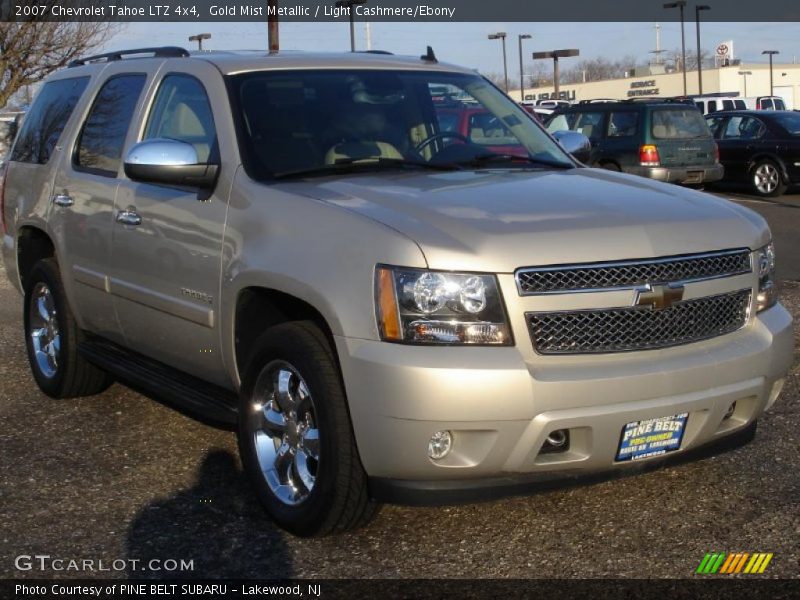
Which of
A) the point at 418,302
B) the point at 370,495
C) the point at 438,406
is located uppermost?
the point at 418,302

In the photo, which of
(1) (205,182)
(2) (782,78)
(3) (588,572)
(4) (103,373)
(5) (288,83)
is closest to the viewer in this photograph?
(3) (588,572)

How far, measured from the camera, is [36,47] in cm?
2481

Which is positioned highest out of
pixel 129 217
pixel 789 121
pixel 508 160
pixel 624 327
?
pixel 789 121

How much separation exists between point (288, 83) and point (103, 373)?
2.22 meters

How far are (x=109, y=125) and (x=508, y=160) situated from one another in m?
2.13

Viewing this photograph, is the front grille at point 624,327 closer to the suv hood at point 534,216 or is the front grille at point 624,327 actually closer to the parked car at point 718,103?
the suv hood at point 534,216

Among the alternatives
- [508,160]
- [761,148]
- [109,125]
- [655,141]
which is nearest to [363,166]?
[508,160]

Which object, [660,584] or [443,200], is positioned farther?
[443,200]

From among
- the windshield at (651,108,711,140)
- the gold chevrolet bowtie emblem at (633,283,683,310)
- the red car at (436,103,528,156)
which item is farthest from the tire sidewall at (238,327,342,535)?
the windshield at (651,108,711,140)

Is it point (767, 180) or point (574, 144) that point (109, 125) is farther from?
point (767, 180)

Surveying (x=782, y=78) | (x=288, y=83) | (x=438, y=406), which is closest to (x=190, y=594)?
(x=438, y=406)

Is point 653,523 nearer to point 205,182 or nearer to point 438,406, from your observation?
point 438,406

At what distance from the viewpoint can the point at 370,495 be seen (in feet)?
12.9

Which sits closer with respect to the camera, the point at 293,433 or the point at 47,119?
the point at 293,433
